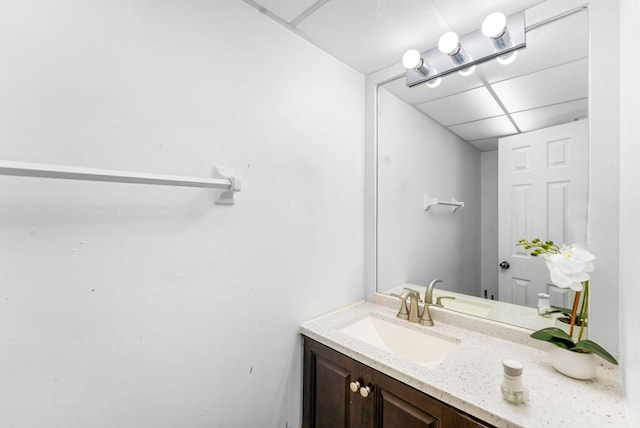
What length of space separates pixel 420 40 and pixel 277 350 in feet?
5.28

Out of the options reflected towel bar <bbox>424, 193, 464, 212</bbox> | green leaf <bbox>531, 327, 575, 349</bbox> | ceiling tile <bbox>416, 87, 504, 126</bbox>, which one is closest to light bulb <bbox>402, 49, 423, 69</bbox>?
ceiling tile <bbox>416, 87, 504, 126</bbox>

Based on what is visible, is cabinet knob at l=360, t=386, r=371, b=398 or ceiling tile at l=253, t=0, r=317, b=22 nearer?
cabinet knob at l=360, t=386, r=371, b=398

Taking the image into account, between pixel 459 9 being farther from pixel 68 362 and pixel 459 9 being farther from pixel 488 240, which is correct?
pixel 68 362

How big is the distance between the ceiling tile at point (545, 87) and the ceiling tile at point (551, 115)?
2cm

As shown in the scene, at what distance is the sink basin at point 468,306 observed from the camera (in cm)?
125

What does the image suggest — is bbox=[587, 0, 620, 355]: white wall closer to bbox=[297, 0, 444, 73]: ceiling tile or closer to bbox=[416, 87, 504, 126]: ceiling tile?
bbox=[416, 87, 504, 126]: ceiling tile

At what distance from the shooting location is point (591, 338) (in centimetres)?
94

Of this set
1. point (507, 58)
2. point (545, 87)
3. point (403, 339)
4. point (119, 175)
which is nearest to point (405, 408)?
point (403, 339)

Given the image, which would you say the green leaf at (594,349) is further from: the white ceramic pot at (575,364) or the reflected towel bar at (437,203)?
the reflected towel bar at (437,203)

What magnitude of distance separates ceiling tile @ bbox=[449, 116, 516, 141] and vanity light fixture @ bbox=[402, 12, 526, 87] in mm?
244

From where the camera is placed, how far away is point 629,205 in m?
0.74

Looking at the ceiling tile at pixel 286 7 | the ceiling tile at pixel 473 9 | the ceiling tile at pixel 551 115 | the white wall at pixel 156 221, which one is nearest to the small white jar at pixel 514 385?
the white wall at pixel 156 221

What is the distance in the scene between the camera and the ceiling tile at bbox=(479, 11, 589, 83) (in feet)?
3.34

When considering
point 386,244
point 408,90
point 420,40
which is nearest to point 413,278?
point 386,244
